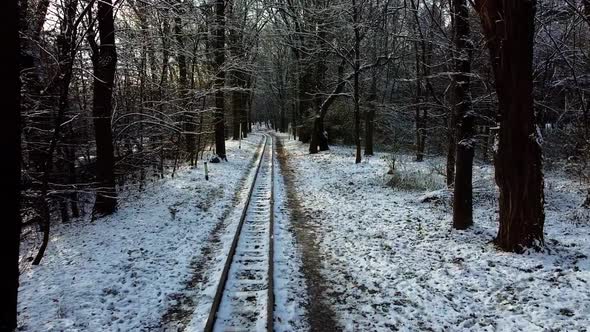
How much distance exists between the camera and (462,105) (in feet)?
28.8

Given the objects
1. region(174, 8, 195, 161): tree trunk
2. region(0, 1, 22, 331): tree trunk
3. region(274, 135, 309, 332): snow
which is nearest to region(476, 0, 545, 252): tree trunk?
region(274, 135, 309, 332): snow

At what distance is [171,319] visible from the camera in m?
6.03

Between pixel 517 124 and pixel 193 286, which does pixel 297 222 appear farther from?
pixel 517 124

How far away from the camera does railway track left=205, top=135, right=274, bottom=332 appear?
5.75m

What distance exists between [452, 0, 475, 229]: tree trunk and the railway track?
4.55 meters

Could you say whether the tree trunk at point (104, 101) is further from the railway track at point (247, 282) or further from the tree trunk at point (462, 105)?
the tree trunk at point (462, 105)

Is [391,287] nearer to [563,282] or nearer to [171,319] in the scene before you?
[563,282]

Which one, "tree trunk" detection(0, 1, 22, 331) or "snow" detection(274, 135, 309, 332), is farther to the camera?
"snow" detection(274, 135, 309, 332)

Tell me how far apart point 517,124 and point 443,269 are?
293 centimetres

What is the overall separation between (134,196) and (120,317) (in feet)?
28.0

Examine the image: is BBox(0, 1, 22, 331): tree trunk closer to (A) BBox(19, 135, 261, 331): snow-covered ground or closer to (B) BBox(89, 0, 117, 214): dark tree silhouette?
(A) BBox(19, 135, 261, 331): snow-covered ground

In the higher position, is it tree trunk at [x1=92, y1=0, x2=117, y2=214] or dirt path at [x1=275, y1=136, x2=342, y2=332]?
tree trunk at [x1=92, y1=0, x2=117, y2=214]

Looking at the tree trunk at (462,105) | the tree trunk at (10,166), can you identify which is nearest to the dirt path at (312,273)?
the tree trunk at (462,105)

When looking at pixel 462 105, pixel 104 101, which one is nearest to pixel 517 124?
pixel 462 105
